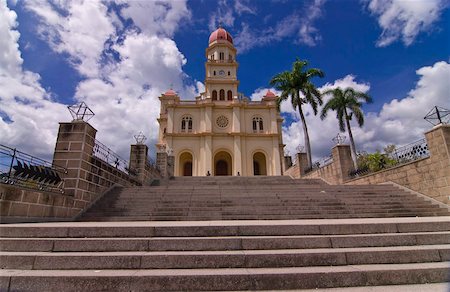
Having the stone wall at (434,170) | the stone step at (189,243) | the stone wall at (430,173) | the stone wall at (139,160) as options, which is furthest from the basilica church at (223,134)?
the stone step at (189,243)

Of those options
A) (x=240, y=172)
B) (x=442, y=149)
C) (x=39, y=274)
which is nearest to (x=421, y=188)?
(x=442, y=149)

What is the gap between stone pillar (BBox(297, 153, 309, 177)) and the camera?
18.0 metres

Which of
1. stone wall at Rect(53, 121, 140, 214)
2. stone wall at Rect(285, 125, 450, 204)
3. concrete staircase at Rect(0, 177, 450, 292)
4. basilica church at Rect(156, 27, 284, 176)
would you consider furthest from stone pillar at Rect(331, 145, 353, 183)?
basilica church at Rect(156, 27, 284, 176)

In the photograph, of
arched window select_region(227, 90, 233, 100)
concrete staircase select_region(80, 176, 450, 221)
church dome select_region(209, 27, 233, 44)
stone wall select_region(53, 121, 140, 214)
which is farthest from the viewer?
church dome select_region(209, 27, 233, 44)

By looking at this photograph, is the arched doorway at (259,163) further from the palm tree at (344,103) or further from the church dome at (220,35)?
A: the church dome at (220,35)

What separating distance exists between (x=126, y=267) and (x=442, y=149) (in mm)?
9960

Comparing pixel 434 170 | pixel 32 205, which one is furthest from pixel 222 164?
pixel 32 205

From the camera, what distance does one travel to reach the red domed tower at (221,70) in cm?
3344

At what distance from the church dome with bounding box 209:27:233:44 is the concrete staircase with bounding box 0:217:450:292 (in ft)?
122

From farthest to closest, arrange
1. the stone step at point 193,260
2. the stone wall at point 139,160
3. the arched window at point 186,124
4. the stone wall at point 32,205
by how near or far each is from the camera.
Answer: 1. the arched window at point 186,124
2. the stone wall at point 139,160
3. the stone wall at point 32,205
4. the stone step at point 193,260

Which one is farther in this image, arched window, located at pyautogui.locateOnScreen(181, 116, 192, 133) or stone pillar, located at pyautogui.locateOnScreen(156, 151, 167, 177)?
arched window, located at pyautogui.locateOnScreen(181, 116, 192, 133)

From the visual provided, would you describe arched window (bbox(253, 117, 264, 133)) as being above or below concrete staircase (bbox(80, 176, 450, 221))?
above

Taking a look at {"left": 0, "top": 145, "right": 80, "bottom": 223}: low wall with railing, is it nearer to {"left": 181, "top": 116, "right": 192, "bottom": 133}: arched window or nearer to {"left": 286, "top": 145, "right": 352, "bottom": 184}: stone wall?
{"left": 286, "top": 145, "right": 352, "bottom": 184}: stone wall

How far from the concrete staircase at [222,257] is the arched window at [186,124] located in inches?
1035
